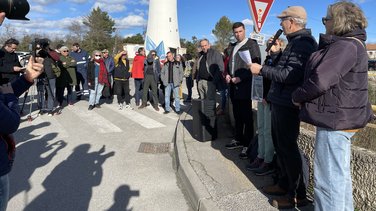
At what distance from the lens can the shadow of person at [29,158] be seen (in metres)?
4.43

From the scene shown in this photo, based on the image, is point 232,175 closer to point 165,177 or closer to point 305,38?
point 165,177

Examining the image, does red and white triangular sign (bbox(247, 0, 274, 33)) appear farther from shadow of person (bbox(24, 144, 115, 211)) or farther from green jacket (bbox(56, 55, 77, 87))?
green jacket (bbox(56, 55, 77, 87))

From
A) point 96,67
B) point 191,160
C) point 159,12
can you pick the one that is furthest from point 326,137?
point 159,12

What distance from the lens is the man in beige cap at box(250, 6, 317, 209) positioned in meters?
3.08

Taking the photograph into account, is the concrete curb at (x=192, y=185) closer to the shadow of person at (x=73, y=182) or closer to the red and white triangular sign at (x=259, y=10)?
the shadow of person at (x=73, y=182)

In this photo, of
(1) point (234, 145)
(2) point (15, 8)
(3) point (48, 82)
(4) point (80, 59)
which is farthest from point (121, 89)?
(2) point (15, 8)

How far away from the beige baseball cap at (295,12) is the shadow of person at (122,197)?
9.39 ft

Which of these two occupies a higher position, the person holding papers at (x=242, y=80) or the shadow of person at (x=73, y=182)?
the person holding papers at (x=242, y=80)

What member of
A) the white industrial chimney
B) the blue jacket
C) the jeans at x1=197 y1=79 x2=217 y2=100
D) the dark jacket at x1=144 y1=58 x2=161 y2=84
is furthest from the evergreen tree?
the jeans at x1=197 y1=79 x2=217 y2=100

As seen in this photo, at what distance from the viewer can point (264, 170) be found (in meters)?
4.30

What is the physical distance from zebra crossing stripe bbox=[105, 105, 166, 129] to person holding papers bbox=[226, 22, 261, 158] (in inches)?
137

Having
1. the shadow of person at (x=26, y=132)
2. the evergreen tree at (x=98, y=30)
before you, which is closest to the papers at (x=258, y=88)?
the shadow of person at (x=26, y=132)

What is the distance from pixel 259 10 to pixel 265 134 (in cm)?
198

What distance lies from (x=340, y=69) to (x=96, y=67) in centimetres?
895
